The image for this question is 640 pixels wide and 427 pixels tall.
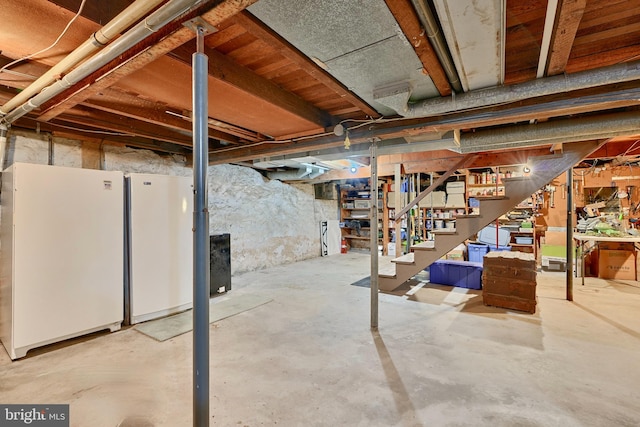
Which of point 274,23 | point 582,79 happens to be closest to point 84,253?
point 274,23

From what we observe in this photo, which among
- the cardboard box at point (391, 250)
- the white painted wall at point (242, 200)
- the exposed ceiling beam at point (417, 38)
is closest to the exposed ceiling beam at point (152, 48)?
the exposed ceiling beam at point (417, 38)

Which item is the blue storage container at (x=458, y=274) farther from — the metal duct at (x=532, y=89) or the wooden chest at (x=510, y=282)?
the metal duct at (x=532, y=89)

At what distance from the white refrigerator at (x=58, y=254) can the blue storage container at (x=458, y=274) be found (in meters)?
4.30

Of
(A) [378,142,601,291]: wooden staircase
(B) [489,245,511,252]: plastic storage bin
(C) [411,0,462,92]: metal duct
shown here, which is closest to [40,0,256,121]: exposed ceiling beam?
(C) [411,0,462,92]: metal duct

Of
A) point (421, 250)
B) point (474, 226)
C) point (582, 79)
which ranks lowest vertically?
point (421, 250)

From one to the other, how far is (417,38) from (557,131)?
2.13m

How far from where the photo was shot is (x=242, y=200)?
18.2ft

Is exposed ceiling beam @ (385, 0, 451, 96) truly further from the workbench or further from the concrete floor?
the workbench

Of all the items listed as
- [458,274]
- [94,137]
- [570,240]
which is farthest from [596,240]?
[94,137]

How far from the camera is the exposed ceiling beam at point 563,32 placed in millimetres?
1168

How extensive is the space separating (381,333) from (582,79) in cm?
245

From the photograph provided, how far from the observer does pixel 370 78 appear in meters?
1.86

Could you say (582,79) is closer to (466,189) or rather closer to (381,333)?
(381,333)

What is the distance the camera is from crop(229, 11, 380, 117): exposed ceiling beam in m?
1.33
